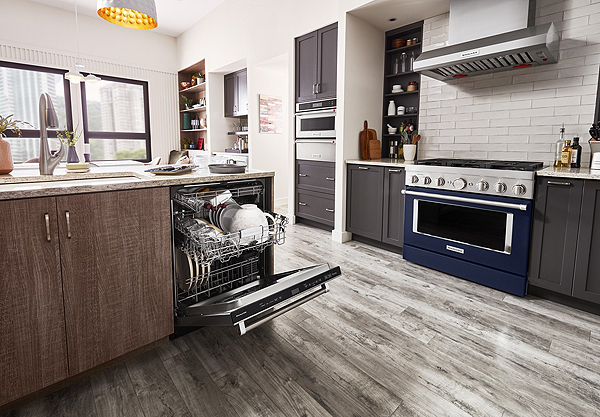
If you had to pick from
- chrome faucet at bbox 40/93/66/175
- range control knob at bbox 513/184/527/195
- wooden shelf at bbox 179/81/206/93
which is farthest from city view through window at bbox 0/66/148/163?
range control knob at bbox 513/184/527/195

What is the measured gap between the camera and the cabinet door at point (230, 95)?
19.9ft

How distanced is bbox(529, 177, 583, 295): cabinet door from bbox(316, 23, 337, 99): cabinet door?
2.31 metres

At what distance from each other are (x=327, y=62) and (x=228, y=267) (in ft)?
9.44

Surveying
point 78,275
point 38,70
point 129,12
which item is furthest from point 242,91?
point 78,275

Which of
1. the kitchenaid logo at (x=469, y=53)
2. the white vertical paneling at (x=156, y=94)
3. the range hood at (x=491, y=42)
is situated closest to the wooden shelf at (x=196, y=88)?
the white vertical paneling at (x=156, y=94)

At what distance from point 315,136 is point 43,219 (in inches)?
124

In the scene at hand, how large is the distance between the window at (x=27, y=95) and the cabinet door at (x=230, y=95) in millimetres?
2755

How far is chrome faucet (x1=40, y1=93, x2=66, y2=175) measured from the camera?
152cm

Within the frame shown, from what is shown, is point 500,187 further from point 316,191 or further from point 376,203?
point 316,191

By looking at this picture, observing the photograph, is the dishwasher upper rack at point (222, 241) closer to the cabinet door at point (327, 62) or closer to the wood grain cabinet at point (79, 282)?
the wood grain cabinet at point (79, 282)

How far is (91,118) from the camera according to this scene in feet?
20.5

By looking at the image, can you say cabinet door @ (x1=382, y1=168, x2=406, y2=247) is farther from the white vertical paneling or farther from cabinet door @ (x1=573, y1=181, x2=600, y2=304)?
the white vertical paneling

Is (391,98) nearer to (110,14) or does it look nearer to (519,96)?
(519,96)

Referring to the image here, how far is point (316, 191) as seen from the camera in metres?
4.16
